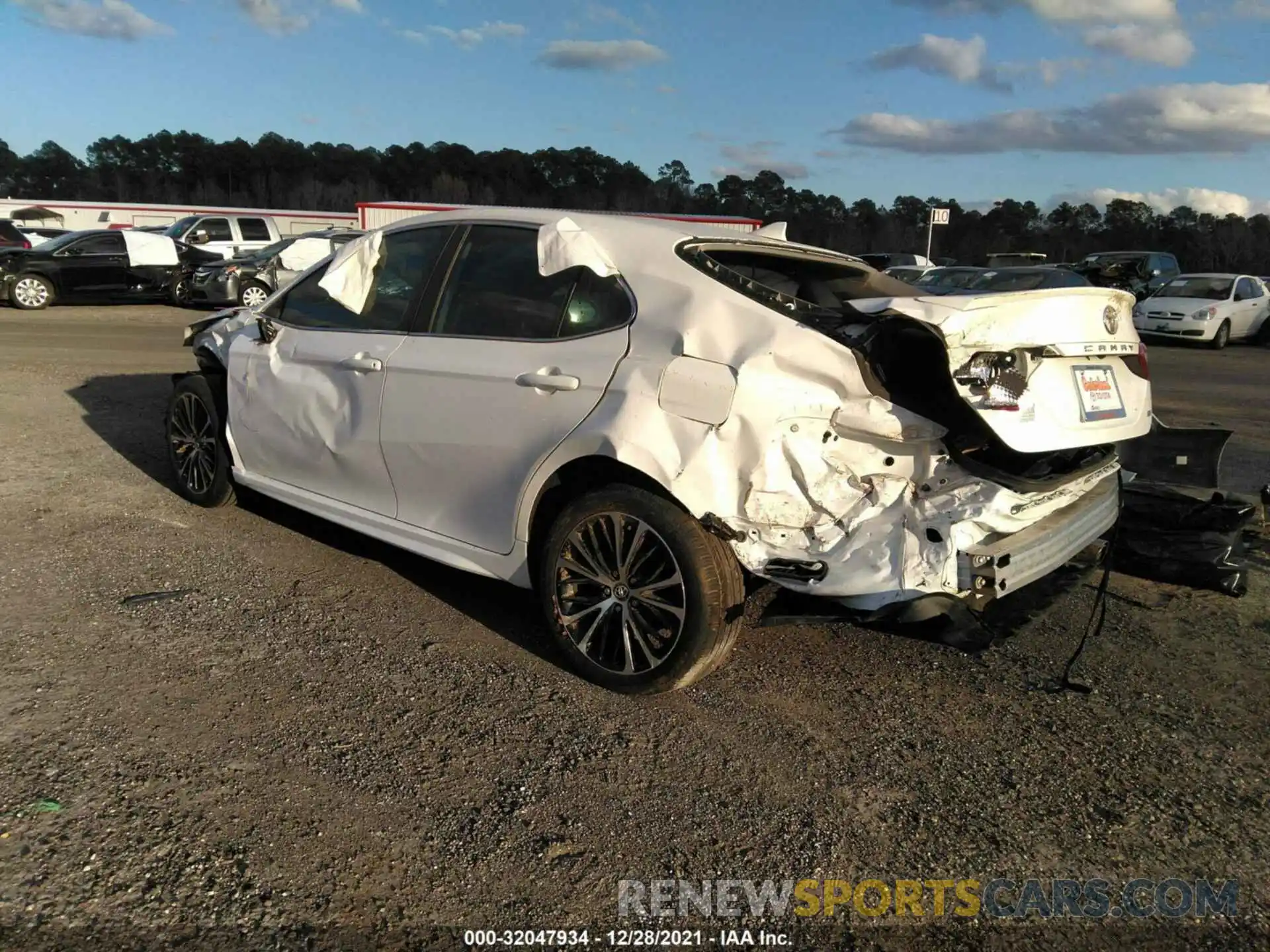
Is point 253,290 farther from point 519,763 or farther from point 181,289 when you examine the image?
point 519,763

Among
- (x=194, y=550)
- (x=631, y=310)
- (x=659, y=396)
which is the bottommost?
(x=194, y=550)

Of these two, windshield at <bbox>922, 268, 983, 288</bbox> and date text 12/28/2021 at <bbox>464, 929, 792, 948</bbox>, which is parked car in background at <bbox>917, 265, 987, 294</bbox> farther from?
date text 12/28/2021 at <bbox>464, 929, 792, 948</bbox>

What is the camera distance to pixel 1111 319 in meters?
3.85

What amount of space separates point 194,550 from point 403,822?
9.42 feet

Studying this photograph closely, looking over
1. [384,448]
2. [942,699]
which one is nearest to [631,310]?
[384,448]

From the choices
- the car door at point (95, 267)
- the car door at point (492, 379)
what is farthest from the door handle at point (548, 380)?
the car door at point (95, 267)

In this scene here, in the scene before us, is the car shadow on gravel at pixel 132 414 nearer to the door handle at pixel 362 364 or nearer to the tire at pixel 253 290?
the door handle at pixel 362 364

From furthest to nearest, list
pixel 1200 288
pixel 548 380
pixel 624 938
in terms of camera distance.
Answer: pixel 1200 288 → pixel 548 380 → pixel 624 938

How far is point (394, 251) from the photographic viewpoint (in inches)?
178

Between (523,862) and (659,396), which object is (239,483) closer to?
(659,396)

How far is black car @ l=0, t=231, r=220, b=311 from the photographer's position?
1852cm

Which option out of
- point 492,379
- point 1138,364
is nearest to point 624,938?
point 492,379

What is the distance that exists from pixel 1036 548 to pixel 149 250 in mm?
20637

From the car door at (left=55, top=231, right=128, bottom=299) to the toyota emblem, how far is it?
20.2m
